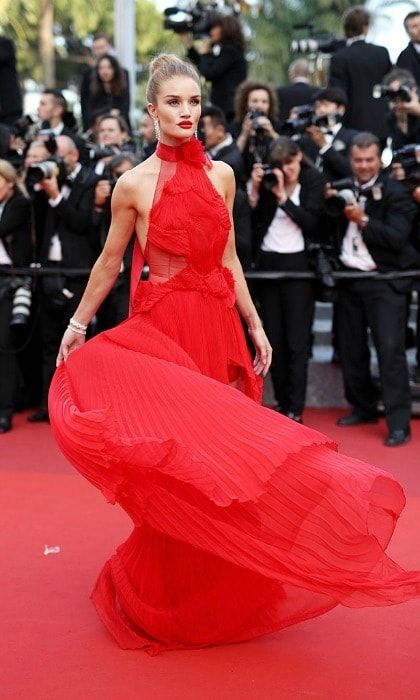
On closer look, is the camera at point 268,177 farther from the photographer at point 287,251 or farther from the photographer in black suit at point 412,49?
the photographer in black suit at point 412,49

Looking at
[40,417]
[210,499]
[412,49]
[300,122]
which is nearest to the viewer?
[210,499]

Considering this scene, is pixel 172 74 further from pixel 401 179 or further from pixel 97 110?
pixel 97 110

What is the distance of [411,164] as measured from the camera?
7.08 meters

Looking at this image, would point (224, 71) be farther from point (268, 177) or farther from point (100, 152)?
point (268, 177)

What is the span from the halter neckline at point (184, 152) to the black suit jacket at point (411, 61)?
5267mm

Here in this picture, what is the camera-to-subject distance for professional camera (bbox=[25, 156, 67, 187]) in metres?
7.49

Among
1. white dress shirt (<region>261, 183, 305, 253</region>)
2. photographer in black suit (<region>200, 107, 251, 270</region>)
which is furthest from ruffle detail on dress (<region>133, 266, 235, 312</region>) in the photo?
white dress shirt (<region>261, 183, 305, 253</region>)

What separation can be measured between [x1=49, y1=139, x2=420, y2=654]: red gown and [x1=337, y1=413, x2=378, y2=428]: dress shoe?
3.47 m

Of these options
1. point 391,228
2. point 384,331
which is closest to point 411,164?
point 391,228

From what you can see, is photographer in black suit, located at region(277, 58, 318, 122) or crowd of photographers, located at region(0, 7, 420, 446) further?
photographer in black suit, located at region(277, 58, 318, 122)

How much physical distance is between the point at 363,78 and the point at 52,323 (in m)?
3.15

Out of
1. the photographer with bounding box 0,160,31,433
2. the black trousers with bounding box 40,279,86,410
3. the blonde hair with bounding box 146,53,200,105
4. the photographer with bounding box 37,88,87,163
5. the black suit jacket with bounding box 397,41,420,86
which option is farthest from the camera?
the photographer with bounding box 37,88,87,163

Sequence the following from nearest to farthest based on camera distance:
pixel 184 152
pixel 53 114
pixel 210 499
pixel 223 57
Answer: pixel 210 499 < pixel 184 152 < pixel 53 114 < pixel 223 57

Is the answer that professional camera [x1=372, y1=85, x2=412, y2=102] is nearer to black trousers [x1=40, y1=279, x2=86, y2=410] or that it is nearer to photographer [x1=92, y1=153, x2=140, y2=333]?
photographer [x1=92, y1=153, x2=140, y2=333]
